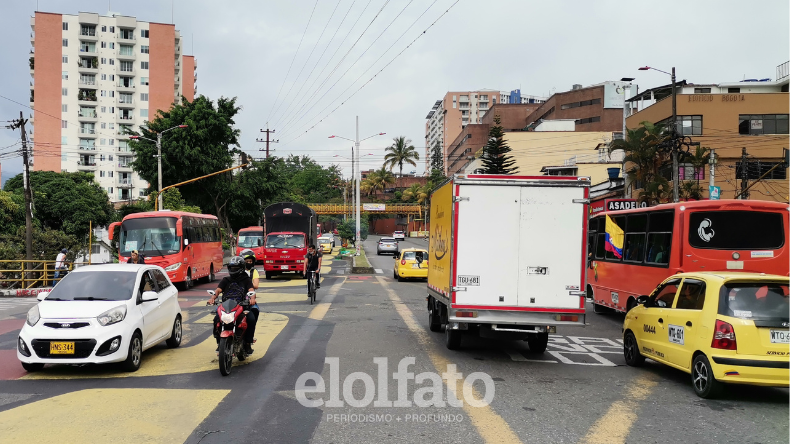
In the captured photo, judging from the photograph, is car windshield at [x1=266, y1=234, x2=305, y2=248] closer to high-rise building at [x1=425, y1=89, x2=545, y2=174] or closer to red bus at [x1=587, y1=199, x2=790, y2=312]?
red bus at [x1=587, y1=199, x2=790, y2=312]

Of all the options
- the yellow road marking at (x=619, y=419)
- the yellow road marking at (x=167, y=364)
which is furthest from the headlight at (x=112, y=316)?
the yellow road marking at (x=619, y=419)

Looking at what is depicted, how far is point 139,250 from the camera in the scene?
78.3ft

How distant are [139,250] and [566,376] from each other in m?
18.7

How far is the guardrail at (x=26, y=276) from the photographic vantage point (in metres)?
23.6

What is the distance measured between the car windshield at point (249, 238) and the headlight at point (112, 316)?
102 ft

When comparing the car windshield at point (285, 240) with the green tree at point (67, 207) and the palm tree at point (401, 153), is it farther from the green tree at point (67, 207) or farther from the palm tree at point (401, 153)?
the palm tree at point (401, 153)

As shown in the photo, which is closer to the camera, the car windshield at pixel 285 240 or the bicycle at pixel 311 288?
the bicycle at pixel 311 288

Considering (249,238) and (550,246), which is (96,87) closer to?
(249,238)

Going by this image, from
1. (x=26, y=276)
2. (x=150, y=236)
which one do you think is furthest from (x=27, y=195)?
(x=150, y=236)

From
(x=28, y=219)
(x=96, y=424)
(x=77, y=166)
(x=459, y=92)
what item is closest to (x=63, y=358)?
(x=96, y=424)

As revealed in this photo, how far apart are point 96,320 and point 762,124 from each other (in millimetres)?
45835

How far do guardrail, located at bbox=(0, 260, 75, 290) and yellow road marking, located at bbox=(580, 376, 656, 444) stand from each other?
20.9 m

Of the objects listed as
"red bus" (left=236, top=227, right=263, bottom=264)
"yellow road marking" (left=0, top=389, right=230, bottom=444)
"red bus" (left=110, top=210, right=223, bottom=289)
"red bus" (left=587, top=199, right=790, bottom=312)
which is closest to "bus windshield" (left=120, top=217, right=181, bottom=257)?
"red bus" (left=110, top=210, right=223, bottom=289)

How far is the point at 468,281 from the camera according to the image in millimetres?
10273
